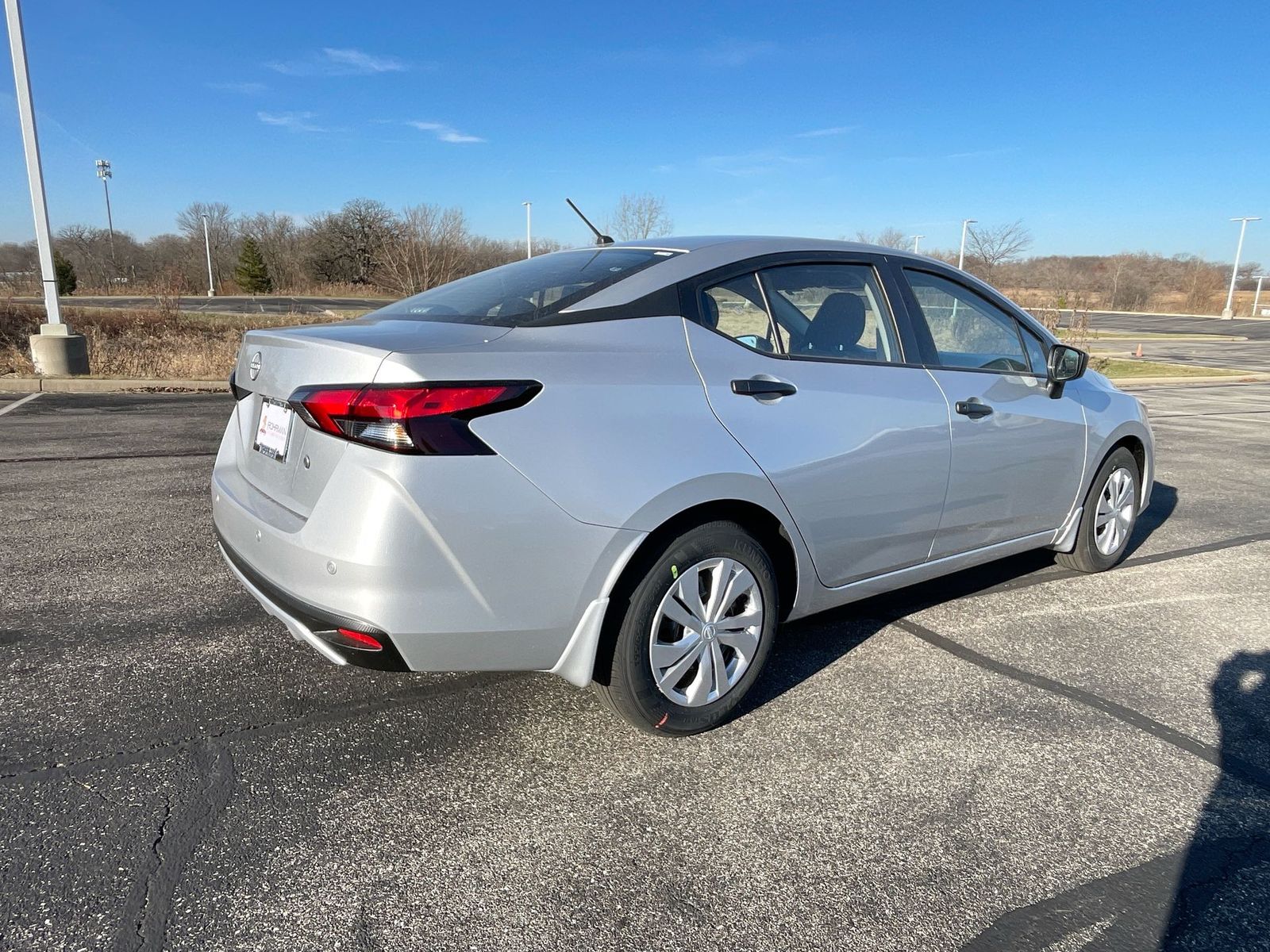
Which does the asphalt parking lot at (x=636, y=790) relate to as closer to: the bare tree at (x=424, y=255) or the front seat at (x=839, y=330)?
the front seat at (x=839, y=330)

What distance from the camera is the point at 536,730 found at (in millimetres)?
2957

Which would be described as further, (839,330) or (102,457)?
(102,457)

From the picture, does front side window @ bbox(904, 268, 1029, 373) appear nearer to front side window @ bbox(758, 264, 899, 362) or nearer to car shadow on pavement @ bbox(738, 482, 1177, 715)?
front side window @ bbox(758, 264, 899, 362)

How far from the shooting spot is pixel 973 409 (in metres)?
3.64

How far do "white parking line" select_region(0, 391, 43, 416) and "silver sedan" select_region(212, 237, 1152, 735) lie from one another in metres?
8.32

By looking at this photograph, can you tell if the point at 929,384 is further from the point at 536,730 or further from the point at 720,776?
the point at 536,730

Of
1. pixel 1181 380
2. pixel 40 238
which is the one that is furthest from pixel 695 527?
pixel 1181 380

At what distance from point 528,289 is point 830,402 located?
1.19 meters

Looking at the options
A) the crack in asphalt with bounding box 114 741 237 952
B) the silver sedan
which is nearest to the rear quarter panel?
the silver sedan

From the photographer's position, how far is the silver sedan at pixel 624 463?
7.65 feet

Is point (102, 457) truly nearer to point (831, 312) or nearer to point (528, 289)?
point (528, 289)

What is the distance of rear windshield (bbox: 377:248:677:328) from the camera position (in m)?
2.80

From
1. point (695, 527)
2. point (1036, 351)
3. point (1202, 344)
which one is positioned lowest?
→ point (1202, 344)

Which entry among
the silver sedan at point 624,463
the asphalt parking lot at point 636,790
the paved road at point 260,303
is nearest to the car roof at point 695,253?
the silver sedan at point 624,463
